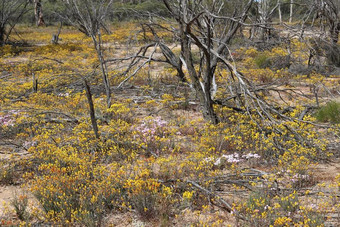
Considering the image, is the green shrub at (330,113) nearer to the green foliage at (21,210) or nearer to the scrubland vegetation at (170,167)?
the scrubland vegetation at (170,167)

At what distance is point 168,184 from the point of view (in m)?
4.14

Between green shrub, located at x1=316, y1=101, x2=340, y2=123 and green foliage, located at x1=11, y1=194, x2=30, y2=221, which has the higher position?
green shrub, located at x1=316, y1=101, x2=340, y2=123

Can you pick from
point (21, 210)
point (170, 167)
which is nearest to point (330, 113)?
point (170, 167)

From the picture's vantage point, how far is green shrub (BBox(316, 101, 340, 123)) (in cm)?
631

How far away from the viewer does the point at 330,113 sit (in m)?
6.38

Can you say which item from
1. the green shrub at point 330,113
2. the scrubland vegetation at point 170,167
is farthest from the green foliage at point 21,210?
the green shrub at point 330,113

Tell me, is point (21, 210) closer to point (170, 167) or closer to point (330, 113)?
point (170, 167)

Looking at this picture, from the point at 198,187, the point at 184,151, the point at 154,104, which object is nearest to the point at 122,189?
the point at 198,187

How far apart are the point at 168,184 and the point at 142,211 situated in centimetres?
66

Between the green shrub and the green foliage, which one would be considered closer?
the green foliage

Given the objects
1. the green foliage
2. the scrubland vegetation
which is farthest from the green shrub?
the green foliage

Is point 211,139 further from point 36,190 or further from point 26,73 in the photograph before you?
point 26,73

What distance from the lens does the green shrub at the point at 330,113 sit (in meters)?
6.31

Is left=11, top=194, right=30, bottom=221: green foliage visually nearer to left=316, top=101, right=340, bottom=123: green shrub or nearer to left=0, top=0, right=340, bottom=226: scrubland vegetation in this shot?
left=0, top=0, right=340, bottom=226: scrubland vegetation
